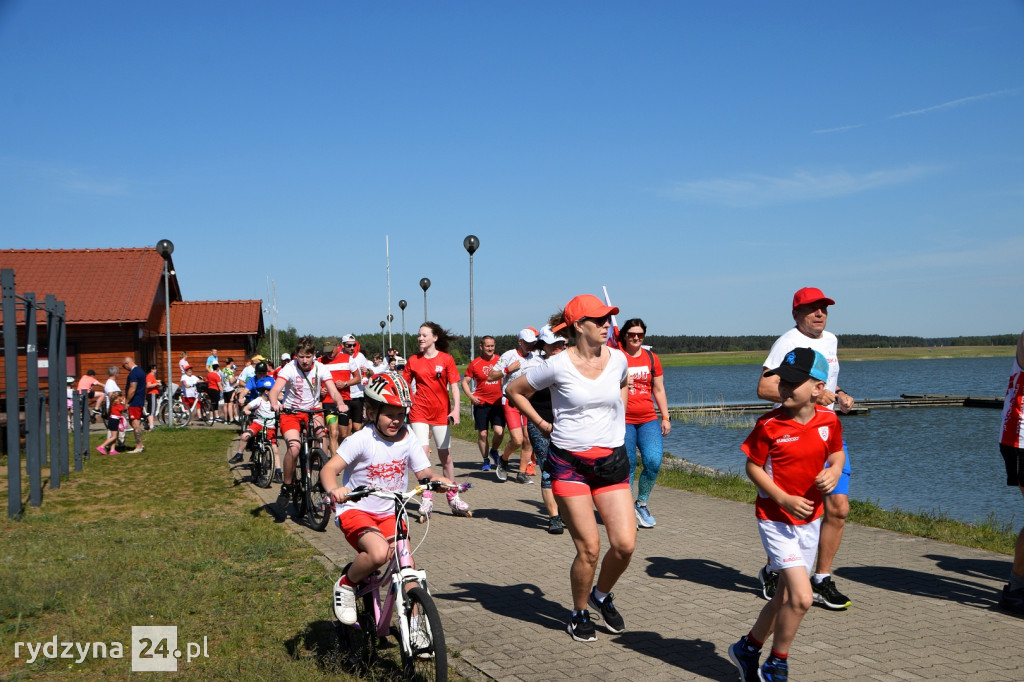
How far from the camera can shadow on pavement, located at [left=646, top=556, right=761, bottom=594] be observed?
6.65 m

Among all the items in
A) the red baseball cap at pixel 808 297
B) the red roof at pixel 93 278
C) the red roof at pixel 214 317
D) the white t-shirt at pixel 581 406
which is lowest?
the white t-shirt at pixel 581 406

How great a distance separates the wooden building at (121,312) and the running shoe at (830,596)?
2629 cm

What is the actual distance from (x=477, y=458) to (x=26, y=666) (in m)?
11.4

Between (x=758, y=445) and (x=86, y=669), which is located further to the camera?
(x=86, y=669)

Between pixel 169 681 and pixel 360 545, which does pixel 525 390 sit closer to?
pixel 360 545

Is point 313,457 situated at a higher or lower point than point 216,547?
higher

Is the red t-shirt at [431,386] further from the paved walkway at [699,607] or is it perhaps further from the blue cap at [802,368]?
the blue cap at [802,368]

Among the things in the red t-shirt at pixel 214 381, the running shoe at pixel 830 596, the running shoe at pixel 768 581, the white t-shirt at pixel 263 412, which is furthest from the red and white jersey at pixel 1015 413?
the red t-shirt at pixel 214 381

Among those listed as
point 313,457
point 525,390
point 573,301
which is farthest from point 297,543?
point 573,301

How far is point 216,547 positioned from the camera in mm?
8195

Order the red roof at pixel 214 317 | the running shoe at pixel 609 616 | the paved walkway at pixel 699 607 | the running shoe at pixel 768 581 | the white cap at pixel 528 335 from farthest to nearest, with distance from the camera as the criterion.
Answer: the red roof at pixel 214 317 < the white cap at pixel 528 335 < the running shoe at pixel 768 581 < the running shoe at pixel 609 616 < the paved walkway at pixel 699 607

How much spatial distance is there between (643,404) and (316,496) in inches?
149

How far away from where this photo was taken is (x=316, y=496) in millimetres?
9695

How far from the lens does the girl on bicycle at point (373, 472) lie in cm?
474
